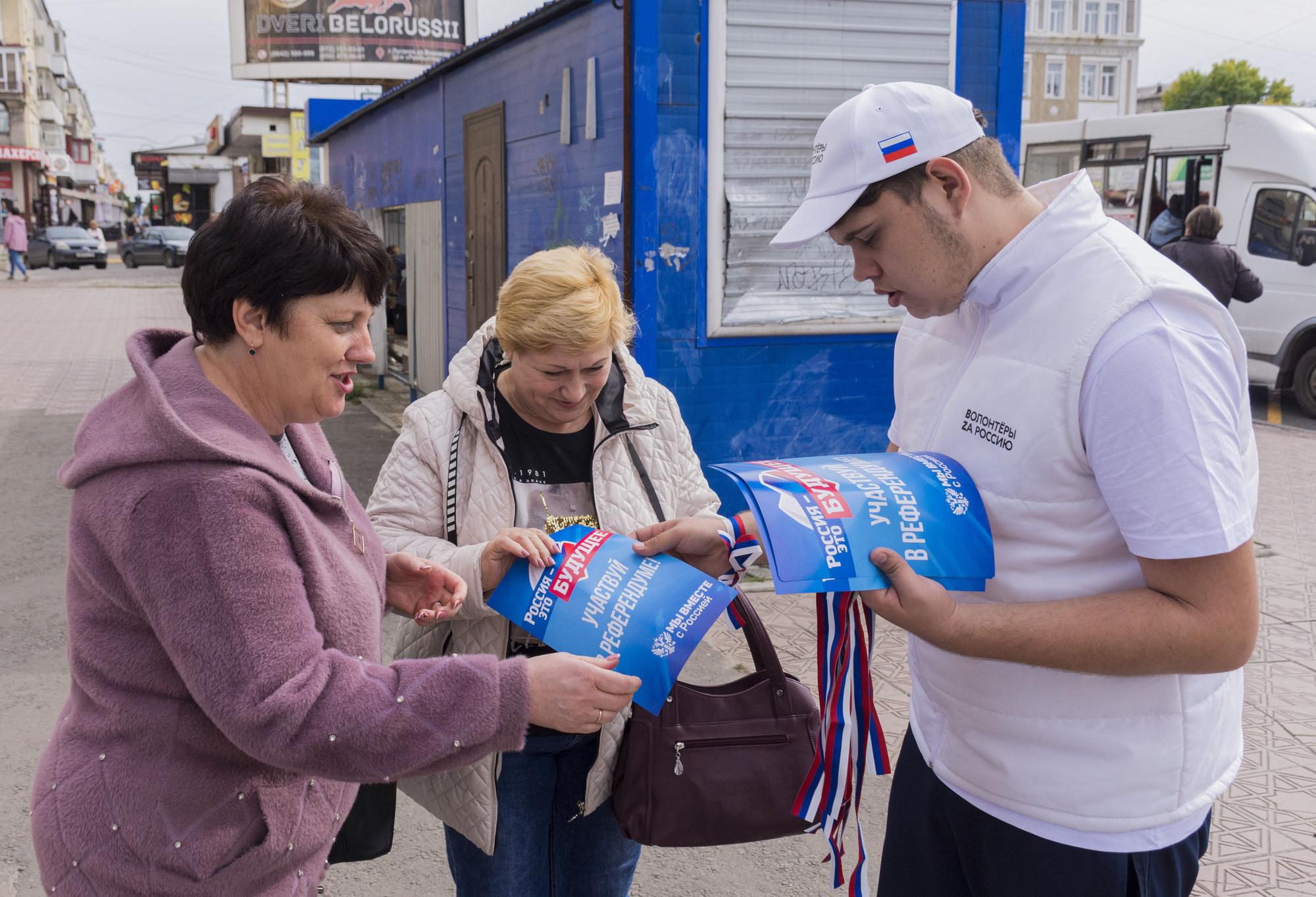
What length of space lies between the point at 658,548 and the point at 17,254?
121 ft

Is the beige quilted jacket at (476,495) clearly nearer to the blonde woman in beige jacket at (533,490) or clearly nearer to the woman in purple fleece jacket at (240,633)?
the blonde woman in beige jacket at (533,490)

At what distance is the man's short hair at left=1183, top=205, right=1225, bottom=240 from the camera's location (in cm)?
1081

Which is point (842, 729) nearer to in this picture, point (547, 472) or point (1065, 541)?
point (1065, 541)

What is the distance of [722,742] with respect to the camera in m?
2.33

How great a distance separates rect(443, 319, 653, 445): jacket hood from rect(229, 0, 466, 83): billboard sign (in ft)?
87.7

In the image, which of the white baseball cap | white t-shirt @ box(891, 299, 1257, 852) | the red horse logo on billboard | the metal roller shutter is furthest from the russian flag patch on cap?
the red horse logo on billboard

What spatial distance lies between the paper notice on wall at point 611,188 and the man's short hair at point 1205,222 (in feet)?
22.8

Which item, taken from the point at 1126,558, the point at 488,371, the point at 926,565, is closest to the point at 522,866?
the point at 488,371

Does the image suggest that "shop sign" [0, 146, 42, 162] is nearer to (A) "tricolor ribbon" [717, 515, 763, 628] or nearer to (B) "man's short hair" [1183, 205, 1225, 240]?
(B) "man's short hair" [1183, 205, 1225, 240]

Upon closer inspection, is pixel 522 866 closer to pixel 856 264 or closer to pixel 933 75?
pixel 856 264

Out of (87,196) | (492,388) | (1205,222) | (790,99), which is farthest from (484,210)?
(87,196)

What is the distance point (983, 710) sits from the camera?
6.04ft

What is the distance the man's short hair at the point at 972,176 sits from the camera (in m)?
1.81

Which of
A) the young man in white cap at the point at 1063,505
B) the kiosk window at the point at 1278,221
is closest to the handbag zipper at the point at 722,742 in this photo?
the young man in white cap at the point at 1063,505
